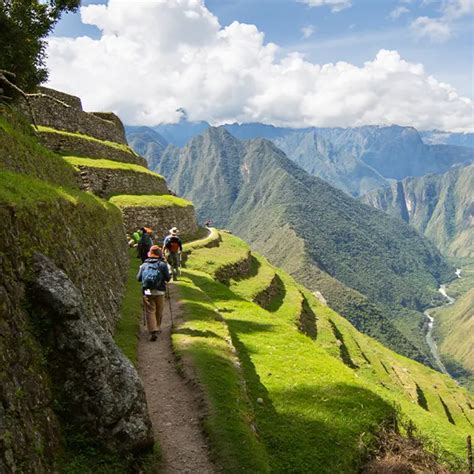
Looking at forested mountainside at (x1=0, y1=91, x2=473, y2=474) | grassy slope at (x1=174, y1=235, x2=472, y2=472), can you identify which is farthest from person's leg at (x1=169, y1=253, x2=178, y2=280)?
forested mountainside at (x1=0, y1=91, x2=473, y2=474)

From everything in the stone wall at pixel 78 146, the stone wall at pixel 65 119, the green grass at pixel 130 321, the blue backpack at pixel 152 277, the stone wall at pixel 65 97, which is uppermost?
the stone wall at pixel 65 97

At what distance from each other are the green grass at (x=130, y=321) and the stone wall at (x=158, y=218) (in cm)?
1400

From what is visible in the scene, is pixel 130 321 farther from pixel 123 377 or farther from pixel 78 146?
pixel 78 146

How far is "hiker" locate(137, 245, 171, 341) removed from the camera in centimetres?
1595

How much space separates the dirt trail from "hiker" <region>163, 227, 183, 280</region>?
993cm

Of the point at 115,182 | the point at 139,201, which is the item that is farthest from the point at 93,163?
the point at 139,201

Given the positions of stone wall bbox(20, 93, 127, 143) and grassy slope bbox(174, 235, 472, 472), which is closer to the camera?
grassy slope bbox(174, 235, 472, 472)

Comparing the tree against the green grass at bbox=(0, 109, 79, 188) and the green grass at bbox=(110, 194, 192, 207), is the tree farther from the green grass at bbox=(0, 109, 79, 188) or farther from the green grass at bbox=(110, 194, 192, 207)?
the green grass at bbox=(110, 194, 192, 207)

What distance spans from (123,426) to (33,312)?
2.56 metres

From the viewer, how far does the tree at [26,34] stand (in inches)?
910

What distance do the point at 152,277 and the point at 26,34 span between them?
17.1 meters

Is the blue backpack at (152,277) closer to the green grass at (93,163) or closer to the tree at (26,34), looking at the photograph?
the tree at (26,34)

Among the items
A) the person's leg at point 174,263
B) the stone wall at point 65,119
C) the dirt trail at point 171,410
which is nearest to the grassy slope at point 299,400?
the dirt trail at point 171,410

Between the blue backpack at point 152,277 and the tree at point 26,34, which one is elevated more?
the tree at point 26,34
